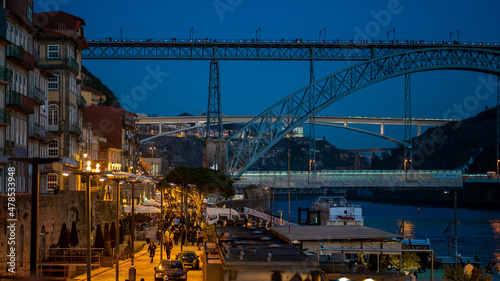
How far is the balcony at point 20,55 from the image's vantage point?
32406mm

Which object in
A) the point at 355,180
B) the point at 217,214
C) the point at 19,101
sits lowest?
the point at 217,214

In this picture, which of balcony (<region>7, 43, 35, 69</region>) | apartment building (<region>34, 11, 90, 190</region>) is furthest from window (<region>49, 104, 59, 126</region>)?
balcony (<region>7, 43, 35, 69</region>)

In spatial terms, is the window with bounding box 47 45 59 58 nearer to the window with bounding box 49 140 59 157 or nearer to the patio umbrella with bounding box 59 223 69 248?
the window with bounding box 49 140 59 157

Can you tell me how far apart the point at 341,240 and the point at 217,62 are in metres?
65.4

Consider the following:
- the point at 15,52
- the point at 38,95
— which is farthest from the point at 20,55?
the point at 38,95

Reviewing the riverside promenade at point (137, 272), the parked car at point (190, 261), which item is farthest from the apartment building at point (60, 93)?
the parked car at point (190, 261)

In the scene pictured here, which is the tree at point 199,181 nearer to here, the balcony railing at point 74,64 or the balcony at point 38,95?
the balcony railing at point 74,64

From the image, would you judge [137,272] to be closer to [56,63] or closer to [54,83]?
[54,83]

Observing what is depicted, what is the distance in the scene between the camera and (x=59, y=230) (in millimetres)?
33969

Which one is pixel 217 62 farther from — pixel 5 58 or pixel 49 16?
pixel 5 58

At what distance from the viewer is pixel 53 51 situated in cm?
4788

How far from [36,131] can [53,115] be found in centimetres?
928

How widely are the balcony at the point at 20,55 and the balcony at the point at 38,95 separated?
2.22 meters

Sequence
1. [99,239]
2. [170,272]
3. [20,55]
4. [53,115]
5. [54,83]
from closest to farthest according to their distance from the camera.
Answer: [170,272], [20,55], [99,239], [53,115], [54,83]
